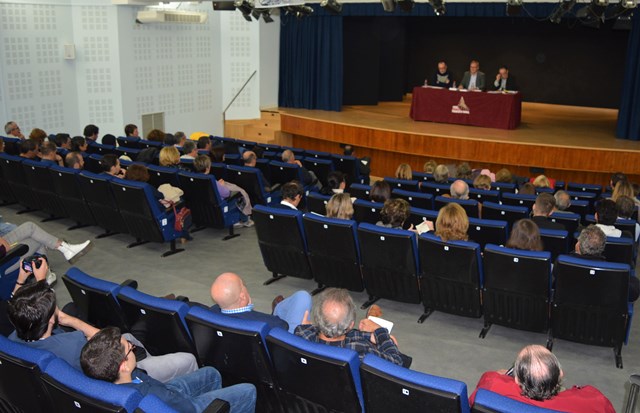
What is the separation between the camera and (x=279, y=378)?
3.27 meters

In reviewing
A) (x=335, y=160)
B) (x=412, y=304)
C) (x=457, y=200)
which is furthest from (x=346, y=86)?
(x=412, y=304)

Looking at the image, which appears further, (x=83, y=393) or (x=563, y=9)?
(x=563, y=9)

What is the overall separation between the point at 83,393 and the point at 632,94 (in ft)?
40.9

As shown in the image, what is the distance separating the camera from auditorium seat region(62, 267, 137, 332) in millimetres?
3713

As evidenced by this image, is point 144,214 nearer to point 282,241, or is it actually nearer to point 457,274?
point 282,241

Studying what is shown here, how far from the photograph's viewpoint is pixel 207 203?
716 cm

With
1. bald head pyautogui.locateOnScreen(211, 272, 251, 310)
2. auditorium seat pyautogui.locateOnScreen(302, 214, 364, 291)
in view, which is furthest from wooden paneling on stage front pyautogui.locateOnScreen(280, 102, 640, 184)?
bald head pyautogui.locateOnScreen(211, 272, 251, 310)

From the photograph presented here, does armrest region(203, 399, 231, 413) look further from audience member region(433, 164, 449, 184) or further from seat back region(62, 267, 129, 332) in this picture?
audience member region(433, 164, 449, 184)

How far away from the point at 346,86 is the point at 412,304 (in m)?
11.4

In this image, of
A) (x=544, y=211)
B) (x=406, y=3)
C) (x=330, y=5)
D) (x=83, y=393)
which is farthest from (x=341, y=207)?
(x=330, y=5)

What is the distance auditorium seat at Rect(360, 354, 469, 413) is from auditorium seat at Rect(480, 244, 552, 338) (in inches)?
82.4

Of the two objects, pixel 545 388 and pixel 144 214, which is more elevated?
pixel 545 388

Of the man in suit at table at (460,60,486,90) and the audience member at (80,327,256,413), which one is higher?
the man in suit at table at (460,60,486,90)

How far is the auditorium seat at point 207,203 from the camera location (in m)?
6.99
